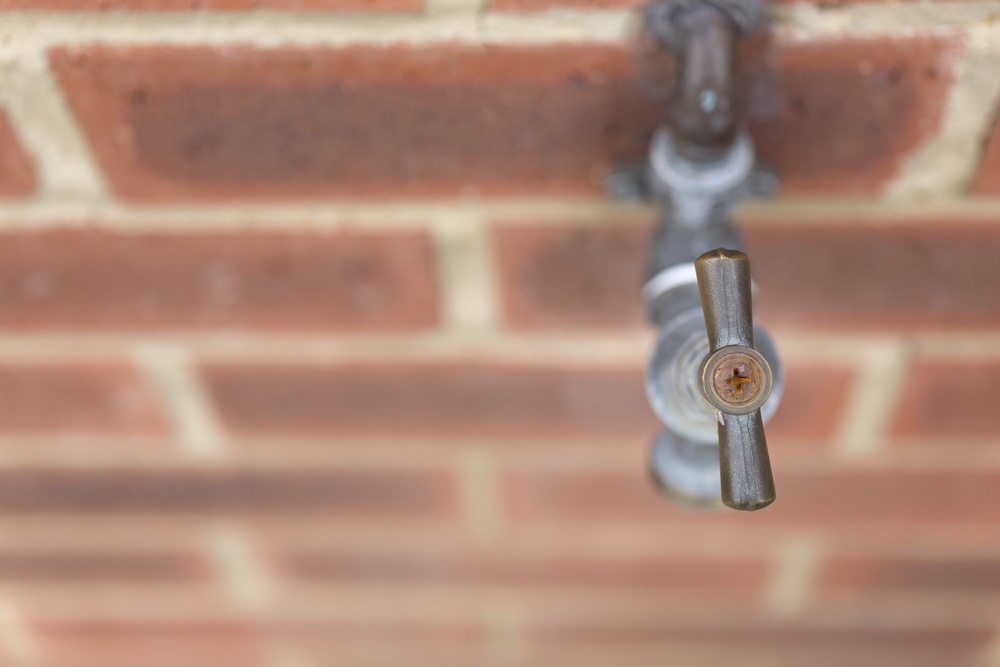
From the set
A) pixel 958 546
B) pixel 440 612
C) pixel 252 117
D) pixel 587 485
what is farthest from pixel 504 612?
pixel 252 117

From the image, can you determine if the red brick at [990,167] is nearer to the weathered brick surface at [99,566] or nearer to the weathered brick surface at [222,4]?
the weathered brick surface at [222,4]

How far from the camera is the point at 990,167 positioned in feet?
1.14

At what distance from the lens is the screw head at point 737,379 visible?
0.75ft

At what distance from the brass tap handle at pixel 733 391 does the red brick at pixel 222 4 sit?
0.51ft

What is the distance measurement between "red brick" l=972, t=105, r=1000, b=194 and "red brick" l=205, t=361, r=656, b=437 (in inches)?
6.8

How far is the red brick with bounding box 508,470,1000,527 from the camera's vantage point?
0.50 m

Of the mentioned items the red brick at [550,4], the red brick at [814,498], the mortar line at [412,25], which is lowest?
the red brick at [814,498]

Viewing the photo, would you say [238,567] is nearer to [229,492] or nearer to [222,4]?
[229,492]

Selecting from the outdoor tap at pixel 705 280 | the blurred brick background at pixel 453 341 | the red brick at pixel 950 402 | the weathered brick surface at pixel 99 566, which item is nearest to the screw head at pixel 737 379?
the outdoor tap at pixel 705 280

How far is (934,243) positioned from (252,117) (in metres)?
0.29

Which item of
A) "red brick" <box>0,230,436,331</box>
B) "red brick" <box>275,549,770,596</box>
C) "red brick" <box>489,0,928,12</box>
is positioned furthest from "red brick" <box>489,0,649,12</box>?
"red brick" <box>275,549,770,596</box>

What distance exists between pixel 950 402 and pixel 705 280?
0.27 meters

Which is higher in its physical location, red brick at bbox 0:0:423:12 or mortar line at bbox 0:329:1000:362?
red brick at bbox 0:0:423:12

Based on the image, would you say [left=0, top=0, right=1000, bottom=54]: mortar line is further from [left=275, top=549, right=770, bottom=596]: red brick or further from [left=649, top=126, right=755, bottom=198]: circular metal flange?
[left=275, top=549, right=770, bottom=596]: red brick
